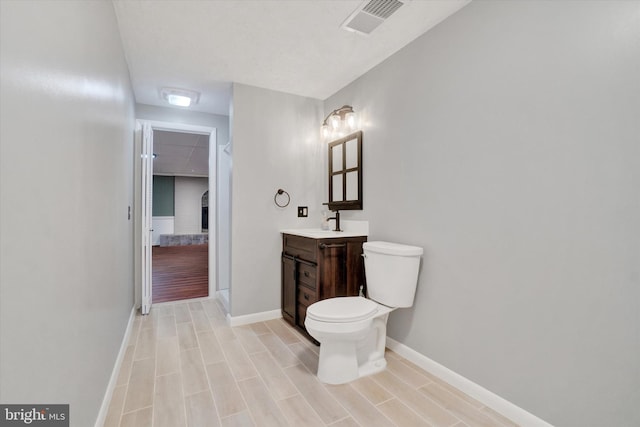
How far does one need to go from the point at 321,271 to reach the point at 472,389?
1254 millimetres

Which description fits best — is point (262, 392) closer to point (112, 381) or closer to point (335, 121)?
point (112, 381)

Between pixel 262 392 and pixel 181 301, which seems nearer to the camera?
pixel 262 392

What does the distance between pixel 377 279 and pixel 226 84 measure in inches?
94.1

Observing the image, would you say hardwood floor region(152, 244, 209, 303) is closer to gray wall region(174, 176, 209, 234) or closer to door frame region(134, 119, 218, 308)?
door frame region(134, 119, 218, 308)

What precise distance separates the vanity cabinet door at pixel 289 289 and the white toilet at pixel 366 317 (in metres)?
0.76

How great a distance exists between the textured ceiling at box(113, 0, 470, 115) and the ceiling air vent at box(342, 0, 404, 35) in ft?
0.15

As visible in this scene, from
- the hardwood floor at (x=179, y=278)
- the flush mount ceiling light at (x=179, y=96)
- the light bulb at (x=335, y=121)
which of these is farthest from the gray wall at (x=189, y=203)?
the light bulb at (x=335, y=121)

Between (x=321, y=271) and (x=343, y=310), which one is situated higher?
(x=321, y=271)

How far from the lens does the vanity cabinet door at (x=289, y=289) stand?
2729mm

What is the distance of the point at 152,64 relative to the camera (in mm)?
2521

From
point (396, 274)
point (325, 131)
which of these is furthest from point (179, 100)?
point (396, 274)

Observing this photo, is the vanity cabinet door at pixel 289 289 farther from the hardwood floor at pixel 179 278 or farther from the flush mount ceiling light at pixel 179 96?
the flush mount ceiling light at pixel 179 96

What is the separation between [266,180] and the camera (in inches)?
118

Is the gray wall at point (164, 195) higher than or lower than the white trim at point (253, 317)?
higher
